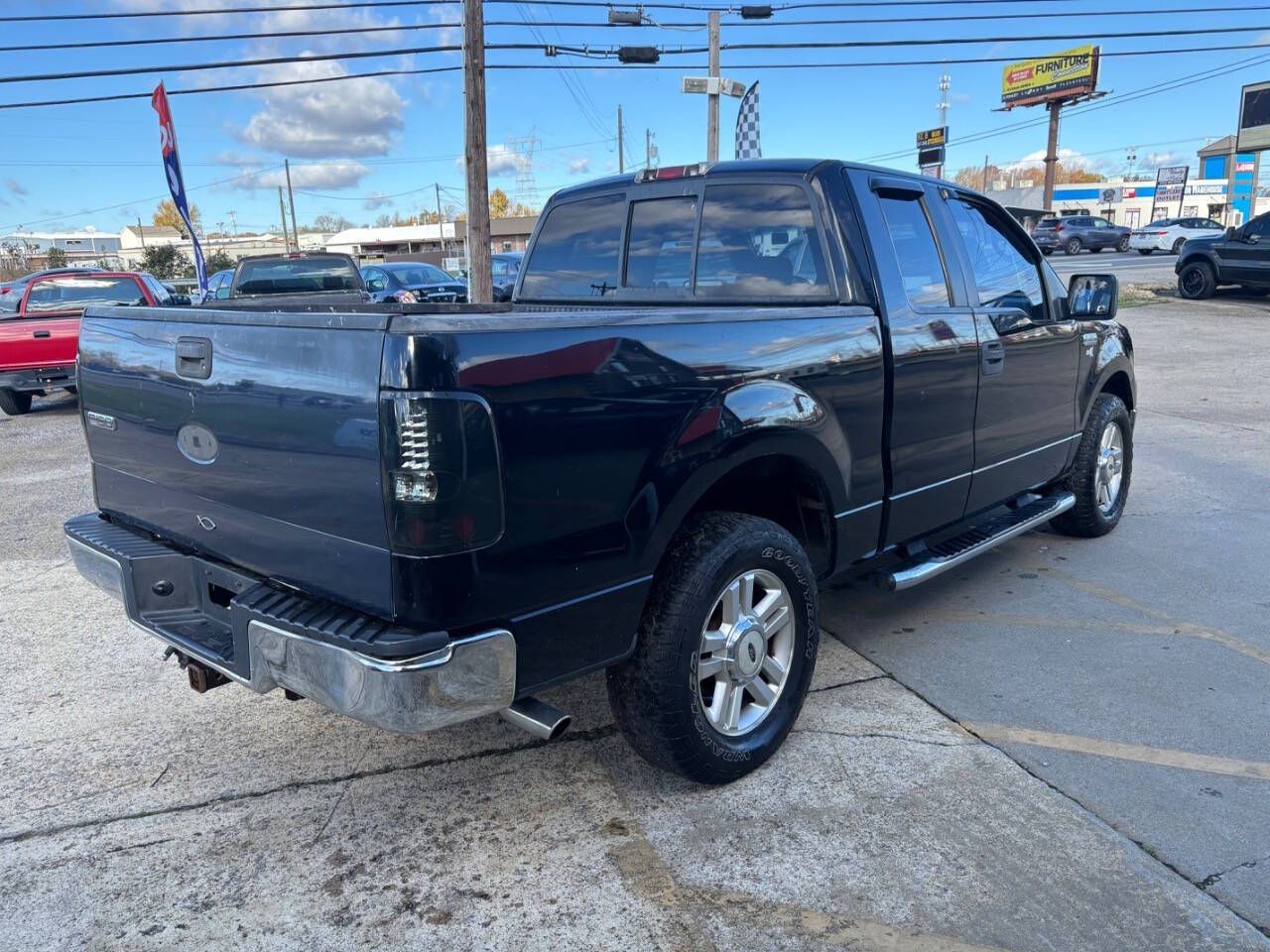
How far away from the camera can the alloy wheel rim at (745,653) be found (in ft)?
9.88

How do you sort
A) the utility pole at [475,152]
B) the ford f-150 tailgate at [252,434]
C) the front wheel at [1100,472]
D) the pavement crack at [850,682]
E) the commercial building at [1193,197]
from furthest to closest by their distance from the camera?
the commercial building at [1193,197] < the utility pole at [475,152] < the front wheel at [1100,472] < the pavement crack at [850,682] < the ford f-150 tailgate at [252,434]

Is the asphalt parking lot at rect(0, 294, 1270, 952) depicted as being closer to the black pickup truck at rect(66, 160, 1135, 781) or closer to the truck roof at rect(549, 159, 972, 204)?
the black pickup truck at rect(66, 160, 1135, 781)

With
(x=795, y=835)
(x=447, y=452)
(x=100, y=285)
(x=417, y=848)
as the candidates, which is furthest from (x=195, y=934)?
(x=100, y=285)

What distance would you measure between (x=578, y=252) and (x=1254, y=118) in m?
33.4

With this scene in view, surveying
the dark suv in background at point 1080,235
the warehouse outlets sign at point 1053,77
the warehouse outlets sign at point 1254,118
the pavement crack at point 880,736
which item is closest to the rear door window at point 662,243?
the pavement crack at point 880,736

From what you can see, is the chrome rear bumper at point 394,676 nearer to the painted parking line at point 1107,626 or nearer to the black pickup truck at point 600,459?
the black pickup truck at point 600,459

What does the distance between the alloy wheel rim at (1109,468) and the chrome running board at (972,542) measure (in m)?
0.49

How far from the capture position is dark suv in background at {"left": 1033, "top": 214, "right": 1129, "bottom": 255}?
41.0 meters

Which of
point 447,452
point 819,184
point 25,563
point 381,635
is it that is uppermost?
point 819,184

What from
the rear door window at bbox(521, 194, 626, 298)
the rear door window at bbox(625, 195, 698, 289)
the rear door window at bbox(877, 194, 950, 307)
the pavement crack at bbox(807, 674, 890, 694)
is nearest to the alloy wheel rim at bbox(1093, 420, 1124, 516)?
the rear door window at bbox(877, 194, 950, 307)

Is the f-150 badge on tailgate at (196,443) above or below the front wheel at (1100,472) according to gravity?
above

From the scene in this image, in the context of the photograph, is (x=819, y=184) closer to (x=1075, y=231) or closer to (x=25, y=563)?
(x=25, y=563)

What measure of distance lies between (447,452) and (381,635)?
1.61ft

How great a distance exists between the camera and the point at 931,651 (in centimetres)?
418
